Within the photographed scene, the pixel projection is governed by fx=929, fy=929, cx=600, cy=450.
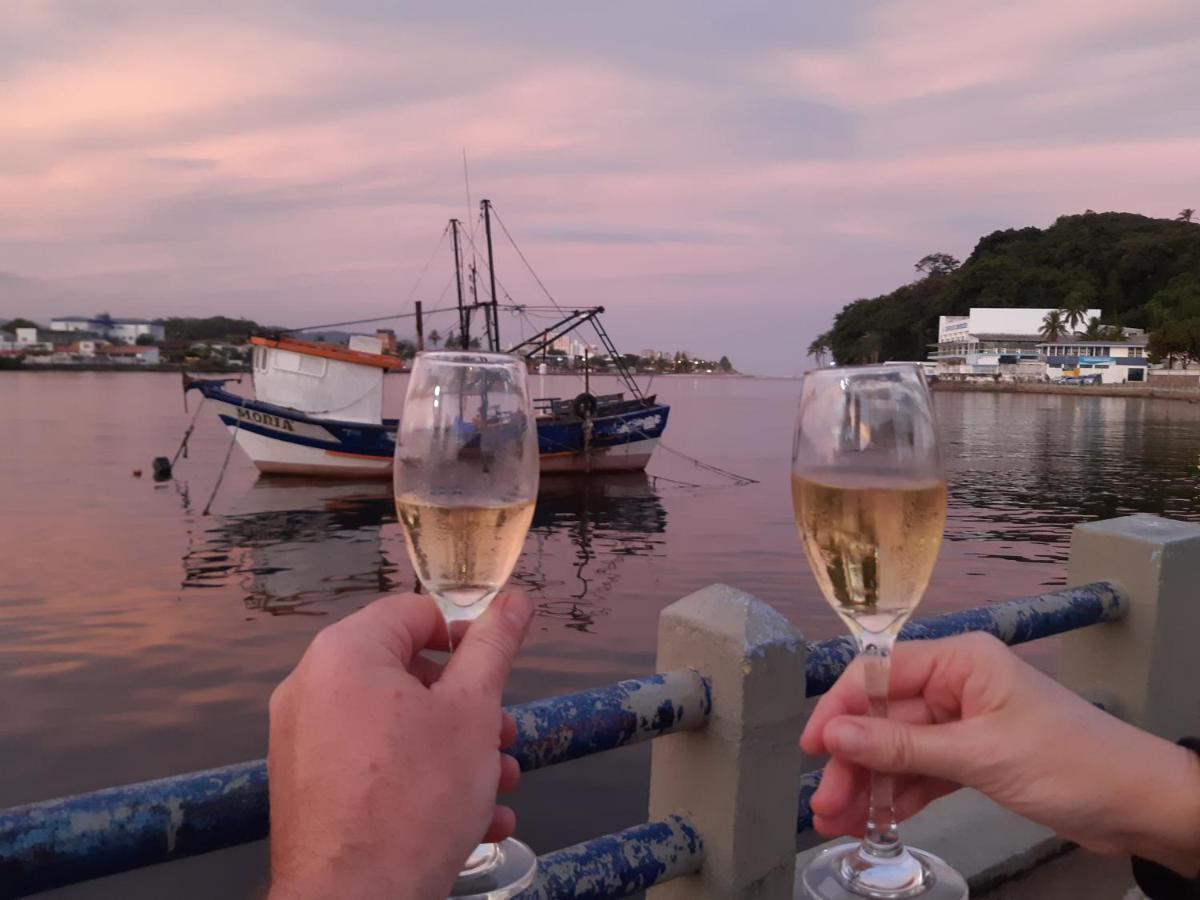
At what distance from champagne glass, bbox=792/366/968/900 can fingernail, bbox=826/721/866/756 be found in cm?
11

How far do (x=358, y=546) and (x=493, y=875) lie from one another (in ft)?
66.4

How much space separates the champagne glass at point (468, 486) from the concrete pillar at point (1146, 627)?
2.27m

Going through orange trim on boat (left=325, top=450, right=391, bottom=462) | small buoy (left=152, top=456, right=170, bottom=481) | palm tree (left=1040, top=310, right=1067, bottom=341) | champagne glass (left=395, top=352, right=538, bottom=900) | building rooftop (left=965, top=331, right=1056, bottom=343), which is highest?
palm tree (left=1040, top=310, right=1067, bottom=341)

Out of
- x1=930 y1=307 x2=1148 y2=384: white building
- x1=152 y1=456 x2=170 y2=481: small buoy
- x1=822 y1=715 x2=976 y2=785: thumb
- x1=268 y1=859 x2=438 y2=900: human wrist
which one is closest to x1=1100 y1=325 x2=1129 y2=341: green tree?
x1=930 y1=307 x2=1148 y2=384: white building

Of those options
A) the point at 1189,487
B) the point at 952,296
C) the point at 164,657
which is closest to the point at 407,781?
the point at 164,657

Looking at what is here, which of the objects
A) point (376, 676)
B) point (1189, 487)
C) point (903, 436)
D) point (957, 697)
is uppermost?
point (903, 436)

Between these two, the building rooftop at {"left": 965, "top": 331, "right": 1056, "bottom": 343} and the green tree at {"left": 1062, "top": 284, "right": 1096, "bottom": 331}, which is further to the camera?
the building rooftop at {"left": 965, "top": 331, "right": 1056, "bottom": 343}

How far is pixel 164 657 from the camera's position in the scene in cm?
1288

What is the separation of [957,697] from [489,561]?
66 centimetres

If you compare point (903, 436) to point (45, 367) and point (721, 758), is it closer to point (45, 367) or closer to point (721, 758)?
point (721, 758)

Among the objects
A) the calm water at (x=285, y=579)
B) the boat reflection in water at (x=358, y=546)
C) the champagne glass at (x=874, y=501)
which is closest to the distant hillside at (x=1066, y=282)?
the calm water at (x=285, y=579)

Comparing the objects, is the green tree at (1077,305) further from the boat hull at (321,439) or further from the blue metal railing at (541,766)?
the blue metal railing at (541,766)

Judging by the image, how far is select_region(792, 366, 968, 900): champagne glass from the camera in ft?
3.89

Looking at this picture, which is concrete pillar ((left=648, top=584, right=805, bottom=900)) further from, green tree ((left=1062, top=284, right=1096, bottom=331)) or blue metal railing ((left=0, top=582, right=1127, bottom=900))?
green tree ((left=1062, top=284, right=1096, bottom=331))
